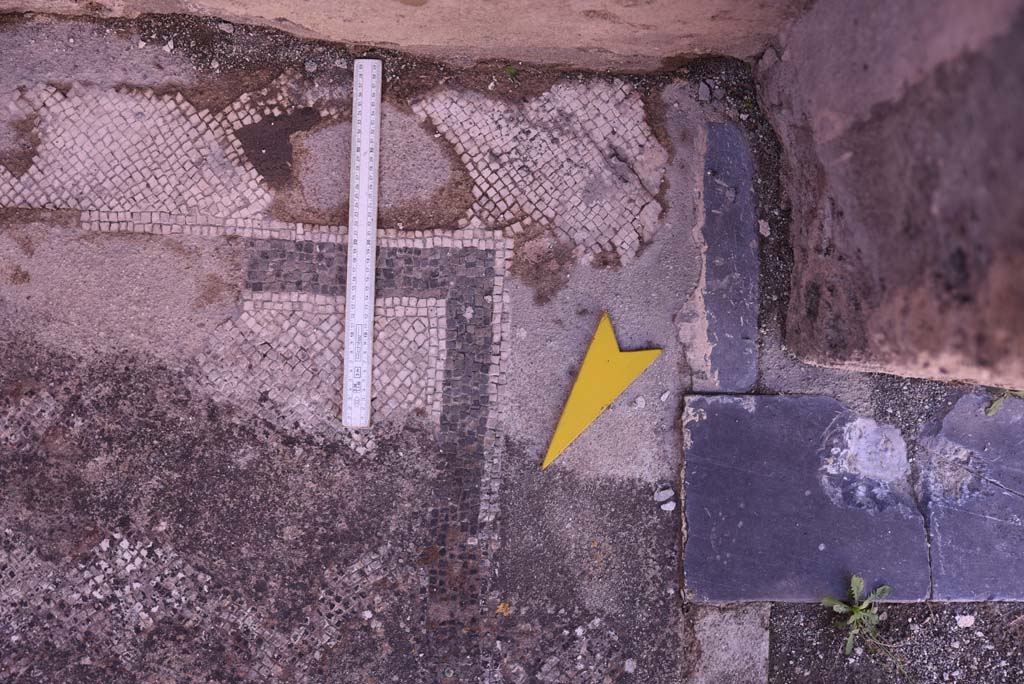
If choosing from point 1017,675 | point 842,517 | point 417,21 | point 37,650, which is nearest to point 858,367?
point 842,517

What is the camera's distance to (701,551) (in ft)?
13.8

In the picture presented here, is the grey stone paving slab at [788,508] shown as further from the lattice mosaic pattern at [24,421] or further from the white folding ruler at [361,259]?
the lattice mosaic pattern at [24,421]

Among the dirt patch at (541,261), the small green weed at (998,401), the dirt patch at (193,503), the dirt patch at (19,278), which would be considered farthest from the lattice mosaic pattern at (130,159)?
the small green weed at (998,401)

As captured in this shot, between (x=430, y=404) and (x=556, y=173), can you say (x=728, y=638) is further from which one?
(x=556, y=173)

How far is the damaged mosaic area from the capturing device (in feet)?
13.4

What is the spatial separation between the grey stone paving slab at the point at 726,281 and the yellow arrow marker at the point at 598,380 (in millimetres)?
358

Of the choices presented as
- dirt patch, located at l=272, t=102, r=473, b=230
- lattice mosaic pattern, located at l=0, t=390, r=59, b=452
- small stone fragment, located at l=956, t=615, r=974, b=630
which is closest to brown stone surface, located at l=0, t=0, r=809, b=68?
dirt patch, located at l=272, t=102, r=473, b=230

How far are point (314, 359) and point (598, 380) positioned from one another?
183 centimetres

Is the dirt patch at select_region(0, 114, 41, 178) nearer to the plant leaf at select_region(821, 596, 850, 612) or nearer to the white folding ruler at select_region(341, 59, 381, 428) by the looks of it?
the white folding ruler at select_region(341, 59, 381, 428)

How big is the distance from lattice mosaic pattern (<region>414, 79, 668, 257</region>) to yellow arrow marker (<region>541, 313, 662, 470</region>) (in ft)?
2.03

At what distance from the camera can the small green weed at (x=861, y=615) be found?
4176 millimetres

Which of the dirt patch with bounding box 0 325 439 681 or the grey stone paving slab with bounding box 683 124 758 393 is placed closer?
the dirt patch with bounding box 0 325 439 681

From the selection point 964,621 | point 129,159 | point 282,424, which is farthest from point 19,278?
point 964,621

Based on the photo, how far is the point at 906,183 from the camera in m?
3.28
